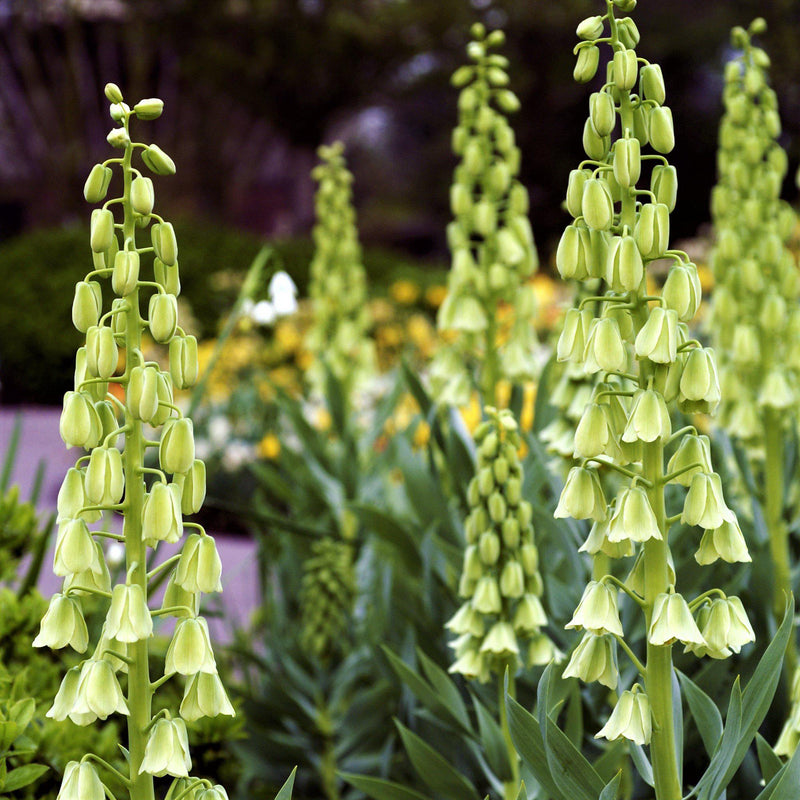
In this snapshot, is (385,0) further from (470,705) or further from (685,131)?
Result: (470,705)

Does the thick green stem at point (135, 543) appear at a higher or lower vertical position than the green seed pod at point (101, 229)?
lower

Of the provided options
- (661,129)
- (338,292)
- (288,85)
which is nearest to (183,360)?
(661,129)

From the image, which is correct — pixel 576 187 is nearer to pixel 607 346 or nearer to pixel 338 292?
pixel 607 346

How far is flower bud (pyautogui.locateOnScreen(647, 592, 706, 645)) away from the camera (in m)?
1.08

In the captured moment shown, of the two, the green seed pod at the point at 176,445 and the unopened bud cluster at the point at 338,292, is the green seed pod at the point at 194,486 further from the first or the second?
the unopened bud cluster at the point at 338,292

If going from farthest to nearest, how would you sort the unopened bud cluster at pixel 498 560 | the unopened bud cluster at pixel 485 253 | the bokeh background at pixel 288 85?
the bokeh background at pixel 288 85
the unopened bud cluster at pixel 485 253
the unopened bud cluster at pixel 498 560

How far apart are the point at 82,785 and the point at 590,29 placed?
0.97m

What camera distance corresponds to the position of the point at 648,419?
1.07 m

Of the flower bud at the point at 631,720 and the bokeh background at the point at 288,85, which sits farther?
the bokeh background at the point at 288,85

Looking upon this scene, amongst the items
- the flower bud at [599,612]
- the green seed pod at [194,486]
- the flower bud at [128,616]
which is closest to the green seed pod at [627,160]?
the flower bud at [599,612]

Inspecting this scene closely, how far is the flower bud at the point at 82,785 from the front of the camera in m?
0.98

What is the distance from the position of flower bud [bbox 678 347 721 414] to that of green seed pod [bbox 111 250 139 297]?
1.93 ft

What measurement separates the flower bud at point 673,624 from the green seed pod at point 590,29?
25.1 inches

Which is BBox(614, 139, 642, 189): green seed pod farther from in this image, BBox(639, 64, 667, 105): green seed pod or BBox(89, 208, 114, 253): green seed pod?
BBox(89, 208, 114, 253): green seed pod
